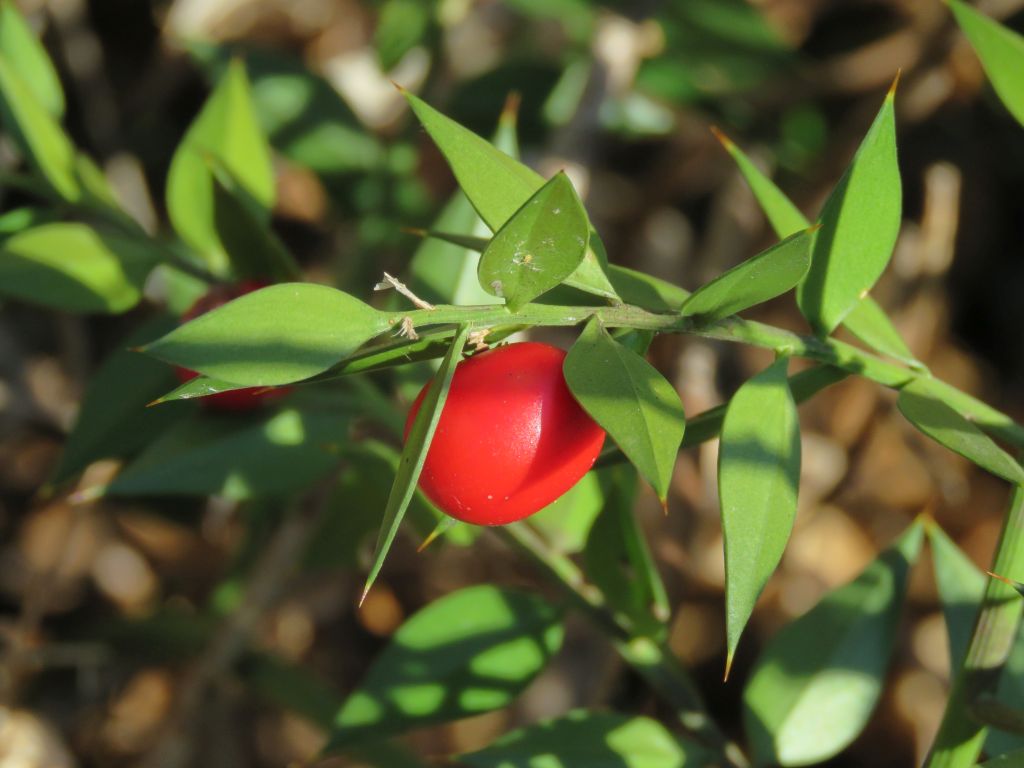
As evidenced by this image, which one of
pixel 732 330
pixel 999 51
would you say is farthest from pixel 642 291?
pixel 999 51

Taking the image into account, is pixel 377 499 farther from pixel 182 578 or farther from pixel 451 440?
pixel 182 578

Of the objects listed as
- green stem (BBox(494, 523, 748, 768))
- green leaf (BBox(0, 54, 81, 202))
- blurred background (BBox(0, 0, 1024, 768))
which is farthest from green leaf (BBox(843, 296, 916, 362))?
blurred background (BBox(0, 0, 1024, 768))

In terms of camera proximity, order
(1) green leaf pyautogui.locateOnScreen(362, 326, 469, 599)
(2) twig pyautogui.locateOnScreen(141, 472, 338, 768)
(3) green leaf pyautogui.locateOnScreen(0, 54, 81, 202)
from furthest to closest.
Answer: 1. (2) twig pyautogui.locateOnScreen(141, 472, 338, 768)
2. (3) green leaf pyautogui.locateOnScreen(0, 54, 81, 202)
3. (1) green leaf pyautogui.locateOnScreen(362, 326, 469, 599)

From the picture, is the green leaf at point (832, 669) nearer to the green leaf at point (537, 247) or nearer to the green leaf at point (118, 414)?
the green leaf at point (537, 247)

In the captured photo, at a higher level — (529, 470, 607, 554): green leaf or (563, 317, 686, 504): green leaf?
(563, 317, 686, 504): green leaf

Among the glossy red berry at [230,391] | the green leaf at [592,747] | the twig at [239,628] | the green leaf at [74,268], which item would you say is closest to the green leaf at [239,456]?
the glossy red berry at [230,391]

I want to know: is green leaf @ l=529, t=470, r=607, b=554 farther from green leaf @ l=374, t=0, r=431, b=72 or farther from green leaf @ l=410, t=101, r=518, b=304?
green leaf @ l=374, t=0, r=431, b=72

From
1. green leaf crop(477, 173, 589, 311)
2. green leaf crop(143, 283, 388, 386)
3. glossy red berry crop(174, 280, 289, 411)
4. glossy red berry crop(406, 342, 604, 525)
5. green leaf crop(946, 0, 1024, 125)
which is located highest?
green leaf crop(946, 0, 1024, 125)
